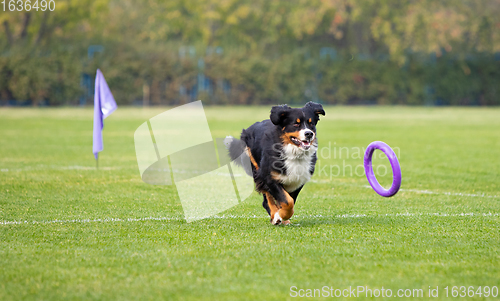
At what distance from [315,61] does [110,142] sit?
2962cm

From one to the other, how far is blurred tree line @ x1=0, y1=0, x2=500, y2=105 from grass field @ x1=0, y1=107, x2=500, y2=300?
29316mm

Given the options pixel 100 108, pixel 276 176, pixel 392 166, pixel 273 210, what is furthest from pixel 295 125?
pixel 100 108

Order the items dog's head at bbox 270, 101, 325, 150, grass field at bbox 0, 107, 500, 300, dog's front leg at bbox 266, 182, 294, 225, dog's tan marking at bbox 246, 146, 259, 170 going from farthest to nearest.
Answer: dog's tan marking at bbox 246, 146, 259, 170
dog's head at bbox 270, 101, 325, 150
dog's front leg at bbox 266, 182, 294, 225
grass field at bbox 0, 107, 500, 300

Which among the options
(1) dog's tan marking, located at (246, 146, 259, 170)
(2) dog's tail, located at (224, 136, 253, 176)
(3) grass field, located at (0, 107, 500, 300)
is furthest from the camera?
(2) dog's tail, located at (224, 136, 253, 176)

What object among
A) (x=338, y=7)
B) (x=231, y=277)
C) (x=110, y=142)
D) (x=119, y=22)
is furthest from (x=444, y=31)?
(x=231, y=277)

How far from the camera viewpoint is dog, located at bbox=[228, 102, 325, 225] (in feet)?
21.4

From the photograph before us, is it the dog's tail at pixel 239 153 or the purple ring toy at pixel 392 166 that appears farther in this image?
the dog's tail at pixel 239 153

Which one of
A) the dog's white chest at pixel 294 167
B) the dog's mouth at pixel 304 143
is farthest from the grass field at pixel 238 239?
the dog's mouth at pixel 304 143

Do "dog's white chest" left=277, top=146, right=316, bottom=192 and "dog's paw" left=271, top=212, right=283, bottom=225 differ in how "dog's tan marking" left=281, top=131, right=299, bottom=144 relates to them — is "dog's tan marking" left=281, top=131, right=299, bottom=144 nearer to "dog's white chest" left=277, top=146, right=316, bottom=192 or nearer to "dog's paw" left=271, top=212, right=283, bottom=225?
"dog's white chest" left=277, top=146, right=316, bottom=192

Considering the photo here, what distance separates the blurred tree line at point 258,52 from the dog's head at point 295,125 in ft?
113

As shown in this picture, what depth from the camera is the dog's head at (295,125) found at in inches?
257

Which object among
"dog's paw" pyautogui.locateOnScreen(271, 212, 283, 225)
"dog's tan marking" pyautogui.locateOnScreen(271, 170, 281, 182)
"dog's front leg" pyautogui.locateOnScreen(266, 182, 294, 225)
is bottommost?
"dog's paw" pyautogui.locateOnScreen(271, 212, 283, 225)

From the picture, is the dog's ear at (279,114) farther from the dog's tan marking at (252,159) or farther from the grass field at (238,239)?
the grass field at (238,239)

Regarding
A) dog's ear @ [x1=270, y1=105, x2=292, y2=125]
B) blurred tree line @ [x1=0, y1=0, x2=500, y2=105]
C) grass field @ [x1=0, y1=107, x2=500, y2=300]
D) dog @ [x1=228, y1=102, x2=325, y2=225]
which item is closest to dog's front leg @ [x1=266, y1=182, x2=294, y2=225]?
dog @ [x1=228, y1=102, x2=325, y2=225]
